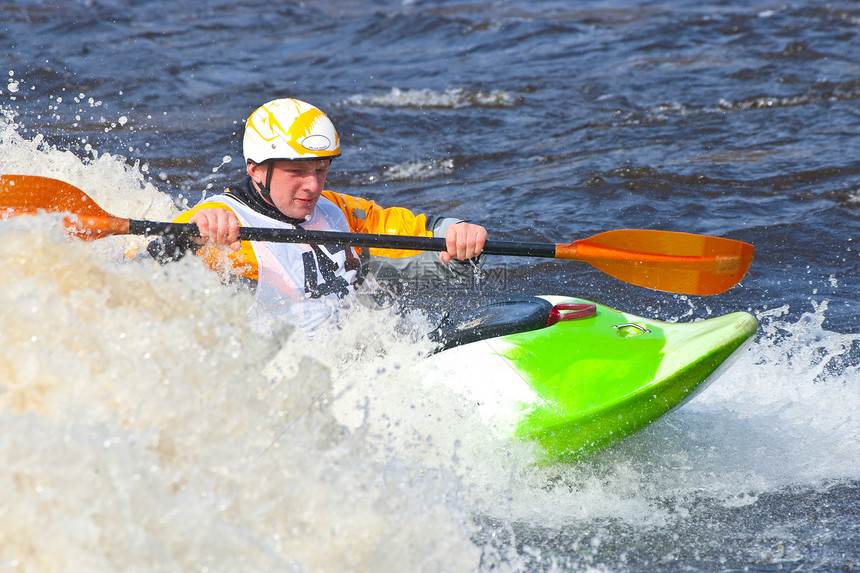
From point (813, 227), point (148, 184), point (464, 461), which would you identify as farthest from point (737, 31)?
point (464, 461)

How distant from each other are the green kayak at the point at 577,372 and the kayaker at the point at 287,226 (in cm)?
43

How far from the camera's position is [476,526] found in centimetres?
300

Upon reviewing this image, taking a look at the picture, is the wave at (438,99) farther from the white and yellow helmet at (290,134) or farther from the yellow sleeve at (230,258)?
the yellow sleeve at (230,258)

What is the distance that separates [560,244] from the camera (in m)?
3.64

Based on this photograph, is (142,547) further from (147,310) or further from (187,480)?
(147,310)

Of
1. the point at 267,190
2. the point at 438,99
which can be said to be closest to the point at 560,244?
the point at 267,190

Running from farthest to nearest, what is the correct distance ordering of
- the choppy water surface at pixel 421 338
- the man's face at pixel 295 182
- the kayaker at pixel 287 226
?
the man's face at pixel 295 182 < the kayaker at pixel 287 226 < the choppy water surface at pixel 421 338

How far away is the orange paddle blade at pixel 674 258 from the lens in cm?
384

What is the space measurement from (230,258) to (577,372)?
4.87ft

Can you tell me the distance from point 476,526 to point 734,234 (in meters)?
3.83

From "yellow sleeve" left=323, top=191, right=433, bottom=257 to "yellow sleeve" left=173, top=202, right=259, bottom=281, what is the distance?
56 centimetres

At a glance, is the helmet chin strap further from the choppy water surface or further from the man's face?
the choppy water surface

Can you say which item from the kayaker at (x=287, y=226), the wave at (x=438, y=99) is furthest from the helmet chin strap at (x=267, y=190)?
the wave at (x=438, y=99)

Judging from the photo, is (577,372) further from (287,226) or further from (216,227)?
(216,227)
